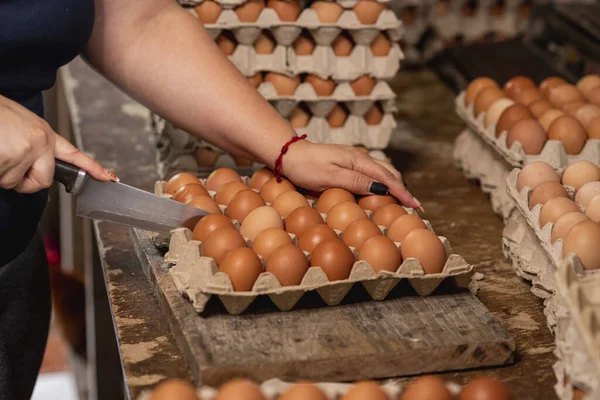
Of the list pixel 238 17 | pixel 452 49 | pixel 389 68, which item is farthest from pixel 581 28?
pixel 238 17

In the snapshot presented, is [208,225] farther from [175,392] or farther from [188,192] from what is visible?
[175,392]

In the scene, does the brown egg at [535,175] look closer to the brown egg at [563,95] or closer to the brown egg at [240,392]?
the brown egg at [563,95]

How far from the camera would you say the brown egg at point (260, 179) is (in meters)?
1.68

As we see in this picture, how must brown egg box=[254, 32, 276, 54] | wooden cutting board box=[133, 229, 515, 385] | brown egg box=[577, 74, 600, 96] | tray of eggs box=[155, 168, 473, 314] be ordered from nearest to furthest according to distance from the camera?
wooden cutting board box=[133, 229, 515, 385] < tray of eggs box=[155, 168, 473, 314] < brown egg box=[254, 32, 276, 54] < brown egg box=[577, 74, 600, 96]

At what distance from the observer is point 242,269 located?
1.28 metres

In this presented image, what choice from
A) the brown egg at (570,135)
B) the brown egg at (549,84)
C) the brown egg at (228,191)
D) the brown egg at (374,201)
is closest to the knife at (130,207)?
the brown egg at (228,191)

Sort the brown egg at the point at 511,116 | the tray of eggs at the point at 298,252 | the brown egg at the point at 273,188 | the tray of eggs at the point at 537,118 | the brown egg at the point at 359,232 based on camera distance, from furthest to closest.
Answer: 1. the brown egg at the point at 511,116
2. the tray of eggs at the point at 537,118
3. the brown egg at the point at 273,188
4. the brown egg at the point at 359,232
5. the tray of eggs at the point at 298,252

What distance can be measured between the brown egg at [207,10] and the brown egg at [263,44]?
0.12 metres

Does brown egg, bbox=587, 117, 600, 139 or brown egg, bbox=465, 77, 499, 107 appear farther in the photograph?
brown egg, bbox=465, 77, 499, 107

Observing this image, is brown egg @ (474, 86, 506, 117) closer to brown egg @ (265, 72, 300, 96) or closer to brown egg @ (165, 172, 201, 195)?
brown egg @ (265, 72, 300, 96)

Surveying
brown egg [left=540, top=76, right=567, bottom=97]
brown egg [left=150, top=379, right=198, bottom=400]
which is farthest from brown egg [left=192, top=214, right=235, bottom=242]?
brown egg [left=540, top=76, right=567, bottom=97]

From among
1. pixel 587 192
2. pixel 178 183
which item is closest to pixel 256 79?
pixel 178 183

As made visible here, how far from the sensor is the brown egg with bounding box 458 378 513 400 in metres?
1.02

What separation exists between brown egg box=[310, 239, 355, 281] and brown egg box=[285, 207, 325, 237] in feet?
0.38
